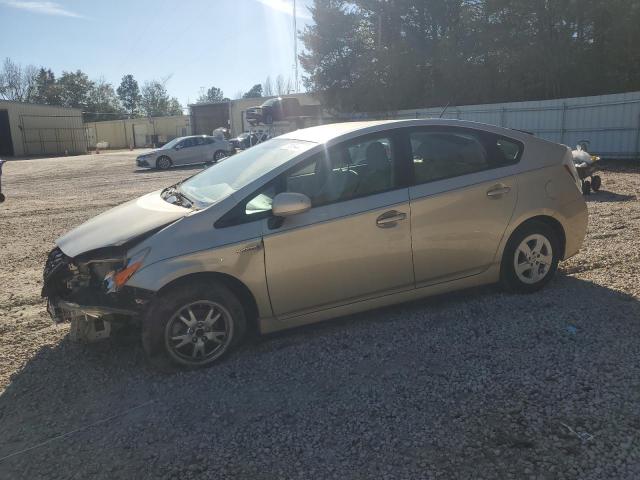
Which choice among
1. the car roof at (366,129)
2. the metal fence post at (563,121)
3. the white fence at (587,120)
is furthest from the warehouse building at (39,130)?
the car roof at (366,129)

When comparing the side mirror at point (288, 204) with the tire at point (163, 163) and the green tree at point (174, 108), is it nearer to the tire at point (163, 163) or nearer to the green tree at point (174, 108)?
the tire at point (163, 163)

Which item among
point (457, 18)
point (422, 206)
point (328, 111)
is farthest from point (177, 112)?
point (422, 206)

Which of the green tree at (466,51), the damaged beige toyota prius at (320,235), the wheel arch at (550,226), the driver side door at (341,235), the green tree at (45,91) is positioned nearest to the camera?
the damaged beige toyota prius at (320,235)

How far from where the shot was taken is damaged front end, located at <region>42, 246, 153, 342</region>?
3.65 m

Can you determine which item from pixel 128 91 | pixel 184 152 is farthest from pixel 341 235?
pixel 128 91

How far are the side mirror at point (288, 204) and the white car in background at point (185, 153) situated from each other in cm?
2152

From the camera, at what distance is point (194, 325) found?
380 centimetres

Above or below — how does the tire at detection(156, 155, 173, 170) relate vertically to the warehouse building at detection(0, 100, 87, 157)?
below

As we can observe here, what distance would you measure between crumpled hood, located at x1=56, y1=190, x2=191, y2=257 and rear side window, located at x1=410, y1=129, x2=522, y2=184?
6.54 ft

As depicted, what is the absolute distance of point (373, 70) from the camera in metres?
31.2

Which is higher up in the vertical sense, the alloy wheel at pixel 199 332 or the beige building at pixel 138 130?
the beige building at pixel 138 130

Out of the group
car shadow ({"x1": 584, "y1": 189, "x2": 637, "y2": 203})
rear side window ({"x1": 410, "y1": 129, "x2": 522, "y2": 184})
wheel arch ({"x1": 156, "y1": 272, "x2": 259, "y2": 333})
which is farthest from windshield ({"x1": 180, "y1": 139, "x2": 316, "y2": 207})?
car shadow ({"x1": 584, "y1": 189, "x2": 637, "y2": 203})

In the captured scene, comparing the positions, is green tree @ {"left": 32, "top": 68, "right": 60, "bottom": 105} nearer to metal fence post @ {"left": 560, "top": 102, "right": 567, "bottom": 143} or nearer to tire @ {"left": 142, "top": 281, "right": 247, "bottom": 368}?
metal fence post @ {"left": 560, "top": 102, "right": 567, "bottom": 143}

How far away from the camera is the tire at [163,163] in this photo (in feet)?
79.1
